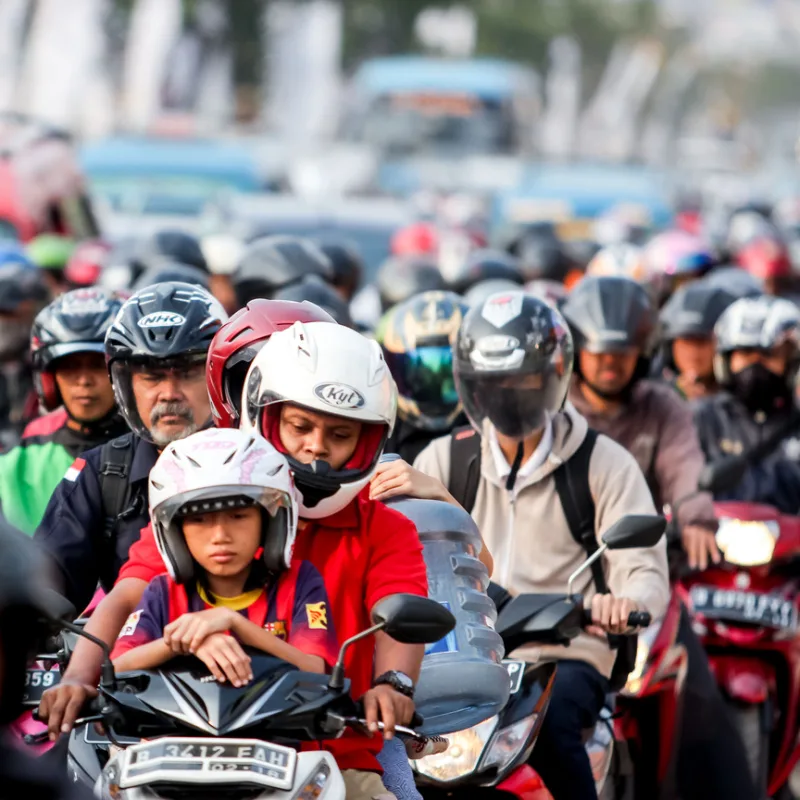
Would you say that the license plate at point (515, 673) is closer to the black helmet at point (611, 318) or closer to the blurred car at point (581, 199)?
the black helmet at point (611, 318)

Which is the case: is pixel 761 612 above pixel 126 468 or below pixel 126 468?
below

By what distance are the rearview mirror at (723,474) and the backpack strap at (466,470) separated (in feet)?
3.21

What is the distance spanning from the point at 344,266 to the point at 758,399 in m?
4.98

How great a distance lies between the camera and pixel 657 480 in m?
7.81

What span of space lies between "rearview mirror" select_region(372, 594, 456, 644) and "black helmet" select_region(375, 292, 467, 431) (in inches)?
155

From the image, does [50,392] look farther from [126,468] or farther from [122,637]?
[122,637]

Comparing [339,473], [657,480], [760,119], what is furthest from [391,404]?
[760,119]

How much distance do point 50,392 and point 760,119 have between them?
120m

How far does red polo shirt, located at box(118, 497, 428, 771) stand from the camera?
4.56 meters

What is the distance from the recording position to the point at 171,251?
13.2 m

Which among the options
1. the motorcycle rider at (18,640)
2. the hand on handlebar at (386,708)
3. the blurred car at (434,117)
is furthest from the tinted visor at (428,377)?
the blurred car at (434,117)

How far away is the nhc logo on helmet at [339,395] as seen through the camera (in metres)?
4.59

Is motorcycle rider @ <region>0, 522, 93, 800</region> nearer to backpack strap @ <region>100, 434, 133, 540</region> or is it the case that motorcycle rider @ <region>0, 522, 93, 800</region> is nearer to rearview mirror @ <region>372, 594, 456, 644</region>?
rearview mirror @ <region>372, 594, 456, 644</region>

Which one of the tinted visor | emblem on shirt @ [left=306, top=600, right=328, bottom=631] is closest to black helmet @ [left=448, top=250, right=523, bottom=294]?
the tinted visor
